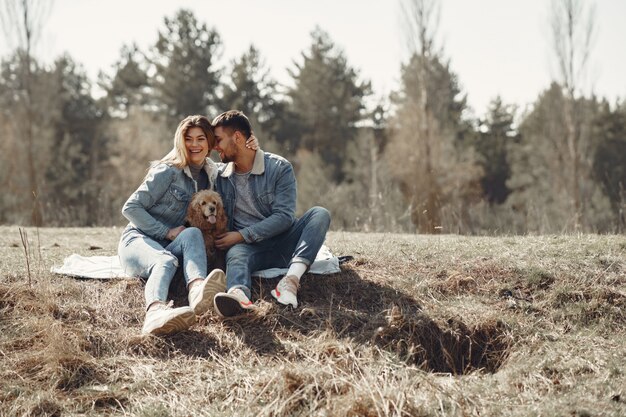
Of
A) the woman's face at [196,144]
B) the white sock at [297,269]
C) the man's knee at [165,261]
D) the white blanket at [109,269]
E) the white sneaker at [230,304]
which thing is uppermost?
the woman's face at [196,144]

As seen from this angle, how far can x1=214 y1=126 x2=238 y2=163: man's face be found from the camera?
4.54m

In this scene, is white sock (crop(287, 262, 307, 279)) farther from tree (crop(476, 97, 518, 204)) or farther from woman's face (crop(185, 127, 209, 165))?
tree (crop(476, 97, 518, 204))

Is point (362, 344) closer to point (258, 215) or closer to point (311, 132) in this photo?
Result: point (258, 215)

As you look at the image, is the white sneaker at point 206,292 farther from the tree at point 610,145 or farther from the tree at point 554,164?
the tree at point 610,145

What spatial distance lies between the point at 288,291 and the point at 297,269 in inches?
7.7

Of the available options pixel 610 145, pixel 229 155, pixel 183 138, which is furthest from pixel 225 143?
pixel 610 145

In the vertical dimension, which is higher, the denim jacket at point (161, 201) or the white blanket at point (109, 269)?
the denim jacket at point (161, 201)

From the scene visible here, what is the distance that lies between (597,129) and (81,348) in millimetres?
28109

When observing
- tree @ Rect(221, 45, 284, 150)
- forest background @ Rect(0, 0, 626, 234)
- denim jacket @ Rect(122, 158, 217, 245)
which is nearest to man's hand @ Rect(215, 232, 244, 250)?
denim jacket @ Rect(122, 158, 217, 245)

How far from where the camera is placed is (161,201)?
4.55m

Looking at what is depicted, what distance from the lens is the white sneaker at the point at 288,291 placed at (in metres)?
4.08

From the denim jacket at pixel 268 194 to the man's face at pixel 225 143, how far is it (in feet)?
0.46


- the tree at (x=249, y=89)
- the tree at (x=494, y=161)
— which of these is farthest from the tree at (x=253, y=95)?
the tree at (x=494, y=161)

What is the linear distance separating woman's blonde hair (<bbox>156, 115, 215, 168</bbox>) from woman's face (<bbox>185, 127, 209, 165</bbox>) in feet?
0.08
